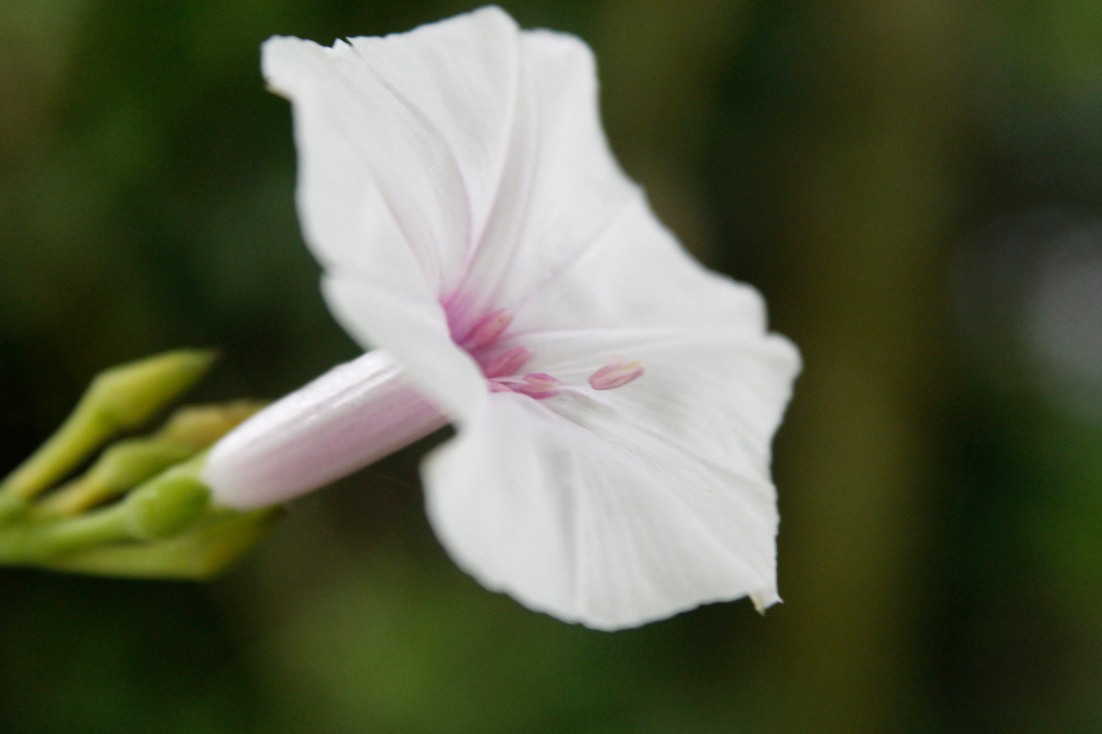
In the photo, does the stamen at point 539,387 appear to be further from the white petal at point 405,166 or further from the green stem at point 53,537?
the green stem at point 53,537

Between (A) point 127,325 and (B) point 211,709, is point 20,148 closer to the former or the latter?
(A) point 127,325

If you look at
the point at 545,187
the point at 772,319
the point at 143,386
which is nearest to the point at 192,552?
the point at 143,386

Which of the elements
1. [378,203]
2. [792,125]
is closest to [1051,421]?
[792,125]

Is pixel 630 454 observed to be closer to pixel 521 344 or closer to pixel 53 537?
pixel 521 344

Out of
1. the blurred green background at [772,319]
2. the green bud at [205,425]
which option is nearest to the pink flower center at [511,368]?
the green bud at [205,425]

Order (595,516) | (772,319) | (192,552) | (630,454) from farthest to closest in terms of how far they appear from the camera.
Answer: (772,319) < (192,552) < (630,454) < (595,516)

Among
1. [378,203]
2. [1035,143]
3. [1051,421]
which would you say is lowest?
[1051,421]

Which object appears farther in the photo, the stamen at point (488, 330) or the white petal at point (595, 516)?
the stamen at point (488, 330)

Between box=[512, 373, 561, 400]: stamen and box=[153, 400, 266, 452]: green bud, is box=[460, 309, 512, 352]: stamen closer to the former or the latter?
box=[512, 373, 561, 400]: stamen
